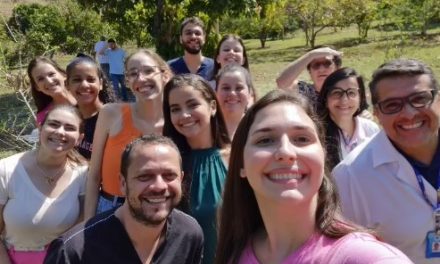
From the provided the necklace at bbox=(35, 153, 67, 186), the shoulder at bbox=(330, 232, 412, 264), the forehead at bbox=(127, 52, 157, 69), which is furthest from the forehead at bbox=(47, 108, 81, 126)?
the shoulder at bbox=(330, 232, 412, 264)

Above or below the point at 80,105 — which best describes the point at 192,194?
below

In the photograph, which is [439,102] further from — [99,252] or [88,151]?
[88,151]

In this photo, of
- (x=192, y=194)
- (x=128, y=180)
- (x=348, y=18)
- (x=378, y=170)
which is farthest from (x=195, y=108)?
(x=348, y=18)

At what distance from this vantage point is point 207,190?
316 cm

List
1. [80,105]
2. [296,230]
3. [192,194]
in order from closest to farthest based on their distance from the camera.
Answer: [296,230] → [192,194] → [80,105]

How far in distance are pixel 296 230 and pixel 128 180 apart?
988mm

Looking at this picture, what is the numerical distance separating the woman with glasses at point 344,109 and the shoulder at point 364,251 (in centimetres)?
224

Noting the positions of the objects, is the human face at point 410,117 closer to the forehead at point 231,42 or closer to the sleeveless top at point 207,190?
the sleeveless top at point 207,190

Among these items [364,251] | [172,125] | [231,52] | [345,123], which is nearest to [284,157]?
[364,251]

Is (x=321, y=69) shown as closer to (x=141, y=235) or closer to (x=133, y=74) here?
(x=133, y=74)

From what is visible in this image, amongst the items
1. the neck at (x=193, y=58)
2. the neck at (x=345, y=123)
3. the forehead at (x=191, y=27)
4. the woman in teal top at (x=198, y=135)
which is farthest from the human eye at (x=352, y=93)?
the forehead at (x=191, y=27)

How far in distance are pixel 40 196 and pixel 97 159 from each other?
478 millimetres

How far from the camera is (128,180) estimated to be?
8.47ft

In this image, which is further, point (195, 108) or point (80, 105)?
point (80, 105)
